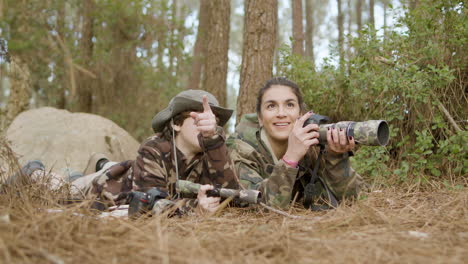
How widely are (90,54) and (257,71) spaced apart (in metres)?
5.40

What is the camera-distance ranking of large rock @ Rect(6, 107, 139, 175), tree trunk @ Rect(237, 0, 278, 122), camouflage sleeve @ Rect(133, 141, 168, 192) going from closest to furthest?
camouflage sleeve @ Rect(133, 141, 168, 192) < tree trunk @ Rect(237, 0, 278, 122) < large rock @ Rect(6, 107, 139, 175)

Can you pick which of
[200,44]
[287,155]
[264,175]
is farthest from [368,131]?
[200,44]

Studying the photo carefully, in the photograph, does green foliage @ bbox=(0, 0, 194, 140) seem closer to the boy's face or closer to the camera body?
the boy's face

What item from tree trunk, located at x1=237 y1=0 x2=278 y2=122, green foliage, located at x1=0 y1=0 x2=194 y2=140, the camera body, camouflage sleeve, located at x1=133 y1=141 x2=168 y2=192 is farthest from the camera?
green foliage, located at x1=0 y1=0 x2=194 y2=140

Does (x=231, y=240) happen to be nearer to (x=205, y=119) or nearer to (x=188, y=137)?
(x=205, y=119)

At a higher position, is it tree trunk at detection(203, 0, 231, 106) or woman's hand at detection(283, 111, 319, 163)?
tree trunk at detection(203, 0, 231, 106)

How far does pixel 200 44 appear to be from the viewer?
10.2 metres

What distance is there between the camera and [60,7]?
8.30 m

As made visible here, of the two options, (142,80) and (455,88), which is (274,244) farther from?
(142,80)

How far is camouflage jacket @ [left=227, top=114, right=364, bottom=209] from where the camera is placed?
2.83 metres

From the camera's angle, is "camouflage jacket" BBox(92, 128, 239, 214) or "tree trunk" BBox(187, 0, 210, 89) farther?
"tree trunk" BBox(187, 0, 210, 89)

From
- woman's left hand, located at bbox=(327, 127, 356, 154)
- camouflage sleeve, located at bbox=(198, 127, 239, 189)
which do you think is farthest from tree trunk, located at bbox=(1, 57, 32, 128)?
woman's left hand, located at bbox=(327, 127, 356, 154)

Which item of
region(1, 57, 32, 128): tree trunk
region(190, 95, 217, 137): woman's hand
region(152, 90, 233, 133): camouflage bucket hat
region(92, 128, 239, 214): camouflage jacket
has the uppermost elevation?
region(1, 57, 32, 128): tree trunk

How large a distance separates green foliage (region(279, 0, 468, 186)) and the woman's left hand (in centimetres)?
135
